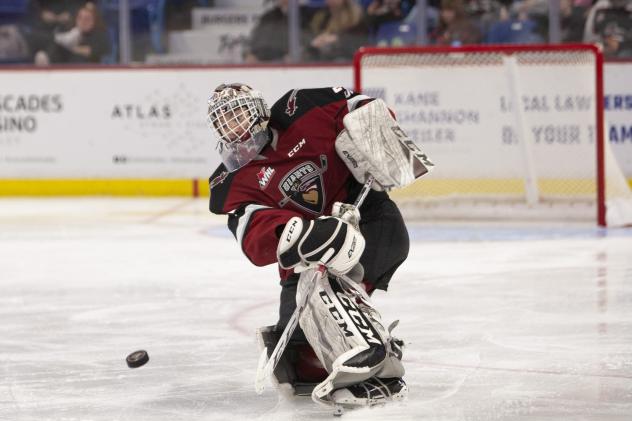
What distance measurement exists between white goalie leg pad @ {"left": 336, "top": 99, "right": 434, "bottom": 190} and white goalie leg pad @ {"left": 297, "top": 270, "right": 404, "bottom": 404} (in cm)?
27

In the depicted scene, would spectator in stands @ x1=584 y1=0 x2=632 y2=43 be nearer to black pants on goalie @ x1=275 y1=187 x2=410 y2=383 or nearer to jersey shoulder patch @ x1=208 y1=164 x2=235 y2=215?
black pants on goalie @ x1=275 y1=187 x2=410 y2=383

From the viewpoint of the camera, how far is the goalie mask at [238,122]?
2680 mm

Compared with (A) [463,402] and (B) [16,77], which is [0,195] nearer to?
(B) [16,77]

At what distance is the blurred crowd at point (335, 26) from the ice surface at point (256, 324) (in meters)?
2.06

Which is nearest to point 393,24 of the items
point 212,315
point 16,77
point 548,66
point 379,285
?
point 548,66

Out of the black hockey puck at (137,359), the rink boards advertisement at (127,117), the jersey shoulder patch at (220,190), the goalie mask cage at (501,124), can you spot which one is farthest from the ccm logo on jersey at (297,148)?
the rink boards advertisement at (127,117)

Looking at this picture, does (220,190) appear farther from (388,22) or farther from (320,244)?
(388,22)

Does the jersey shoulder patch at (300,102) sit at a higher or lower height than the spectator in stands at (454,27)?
lower

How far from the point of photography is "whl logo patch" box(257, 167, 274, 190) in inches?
106

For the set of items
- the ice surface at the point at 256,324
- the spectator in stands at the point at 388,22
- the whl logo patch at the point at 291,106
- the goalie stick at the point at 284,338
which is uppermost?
the spectator in stands at the point at 388,22

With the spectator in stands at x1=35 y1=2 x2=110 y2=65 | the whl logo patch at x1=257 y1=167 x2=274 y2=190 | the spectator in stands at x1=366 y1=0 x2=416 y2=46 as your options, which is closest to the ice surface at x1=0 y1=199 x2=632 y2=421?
the whl logo patch at x1=257 y1=167 x2=274 y2=190

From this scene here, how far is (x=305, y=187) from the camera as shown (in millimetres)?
2748

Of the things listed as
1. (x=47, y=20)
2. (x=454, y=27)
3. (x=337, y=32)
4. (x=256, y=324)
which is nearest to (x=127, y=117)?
(x=47, y=20)

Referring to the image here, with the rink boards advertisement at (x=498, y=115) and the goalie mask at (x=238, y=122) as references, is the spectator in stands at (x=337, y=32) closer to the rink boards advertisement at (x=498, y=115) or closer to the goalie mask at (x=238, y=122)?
the rink boards advertisement at (x=498, y=115)
